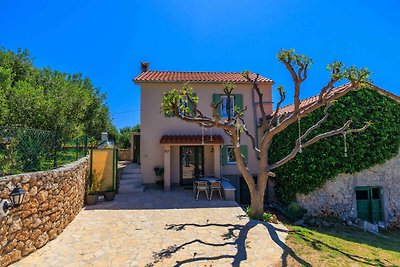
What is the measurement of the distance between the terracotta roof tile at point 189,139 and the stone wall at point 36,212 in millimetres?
6205

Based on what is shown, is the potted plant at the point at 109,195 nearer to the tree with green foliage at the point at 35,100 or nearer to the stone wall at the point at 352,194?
the tree with green foliage at the point at 35,100

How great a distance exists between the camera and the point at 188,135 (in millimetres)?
15227

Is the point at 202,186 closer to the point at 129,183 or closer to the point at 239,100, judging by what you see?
the point at 129,183

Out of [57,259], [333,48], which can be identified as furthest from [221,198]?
[333,48]

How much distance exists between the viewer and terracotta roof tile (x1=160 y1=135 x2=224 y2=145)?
14156mm

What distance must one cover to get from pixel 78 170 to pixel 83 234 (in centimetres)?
331

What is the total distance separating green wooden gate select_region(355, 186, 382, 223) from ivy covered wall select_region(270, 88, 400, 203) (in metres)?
1.60

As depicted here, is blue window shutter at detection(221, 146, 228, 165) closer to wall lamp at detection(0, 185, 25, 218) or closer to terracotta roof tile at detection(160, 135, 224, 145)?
terracotta roof tile at detection(160, 135, 224, 145)

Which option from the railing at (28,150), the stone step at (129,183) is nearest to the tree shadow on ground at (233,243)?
the railing at (28,150)

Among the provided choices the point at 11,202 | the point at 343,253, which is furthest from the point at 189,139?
the point at 11,202

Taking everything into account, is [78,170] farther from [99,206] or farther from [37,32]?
[37,32]

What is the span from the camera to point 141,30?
13438 millimetres

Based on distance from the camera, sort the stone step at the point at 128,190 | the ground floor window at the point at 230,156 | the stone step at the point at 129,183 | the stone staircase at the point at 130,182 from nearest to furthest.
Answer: the stone step at the point at 128,190
the stone staircase at the point at 130,182
the stone step at the point at 129,183
the ground floor window at the point at 230,156

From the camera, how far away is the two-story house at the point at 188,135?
1519cm
